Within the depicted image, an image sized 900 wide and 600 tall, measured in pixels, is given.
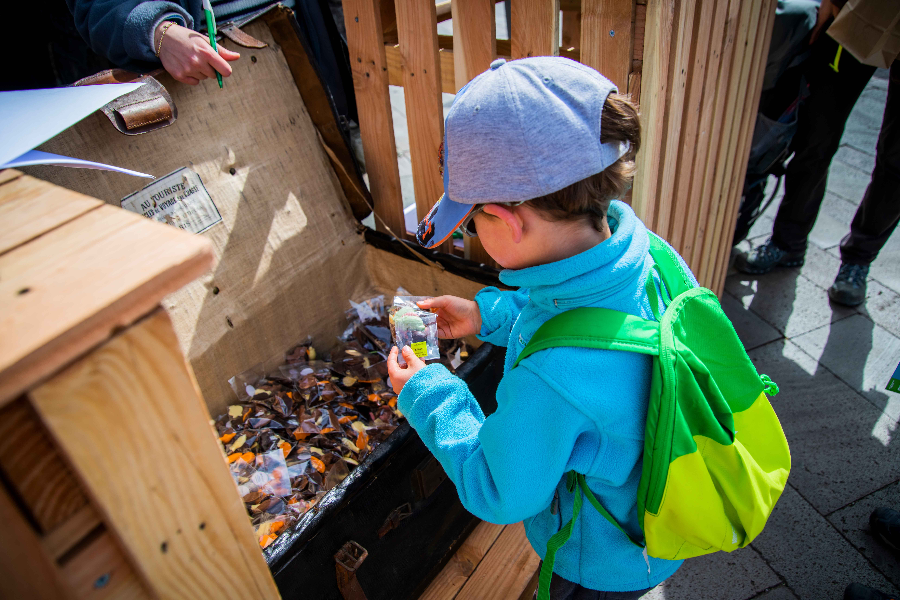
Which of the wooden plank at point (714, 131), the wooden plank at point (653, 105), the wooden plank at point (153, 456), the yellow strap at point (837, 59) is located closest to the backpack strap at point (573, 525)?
the wooden plank at point (153, 456)

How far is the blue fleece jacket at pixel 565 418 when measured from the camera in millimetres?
953

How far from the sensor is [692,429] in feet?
3.31

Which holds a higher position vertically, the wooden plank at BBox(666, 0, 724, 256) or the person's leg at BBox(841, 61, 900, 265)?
the wooden plank at BBox(666, 0, 724, 256)

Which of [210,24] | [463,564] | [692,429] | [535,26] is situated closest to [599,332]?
[692,429]

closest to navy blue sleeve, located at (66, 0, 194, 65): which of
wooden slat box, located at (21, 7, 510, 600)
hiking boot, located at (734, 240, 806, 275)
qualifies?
wooden slat box, located at (21, 7, 510, 600)

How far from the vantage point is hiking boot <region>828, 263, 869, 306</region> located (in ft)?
9.80

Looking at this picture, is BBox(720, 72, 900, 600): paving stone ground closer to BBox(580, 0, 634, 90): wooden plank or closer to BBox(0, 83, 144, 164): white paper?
Answer: BBox(580, 0, 634, 90): wooden plank

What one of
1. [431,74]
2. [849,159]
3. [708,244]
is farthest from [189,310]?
[849,159]

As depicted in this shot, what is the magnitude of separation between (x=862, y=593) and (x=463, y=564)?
48.6 inches

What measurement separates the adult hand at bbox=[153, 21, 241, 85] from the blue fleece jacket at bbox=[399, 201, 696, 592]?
124 cm

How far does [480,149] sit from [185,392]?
60 centimetres

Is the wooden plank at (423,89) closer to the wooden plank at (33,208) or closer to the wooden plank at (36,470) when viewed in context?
the wooden plank at (33,208)

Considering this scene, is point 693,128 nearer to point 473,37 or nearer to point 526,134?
point 473,37

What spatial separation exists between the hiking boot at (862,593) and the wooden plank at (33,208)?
7.38 ft
